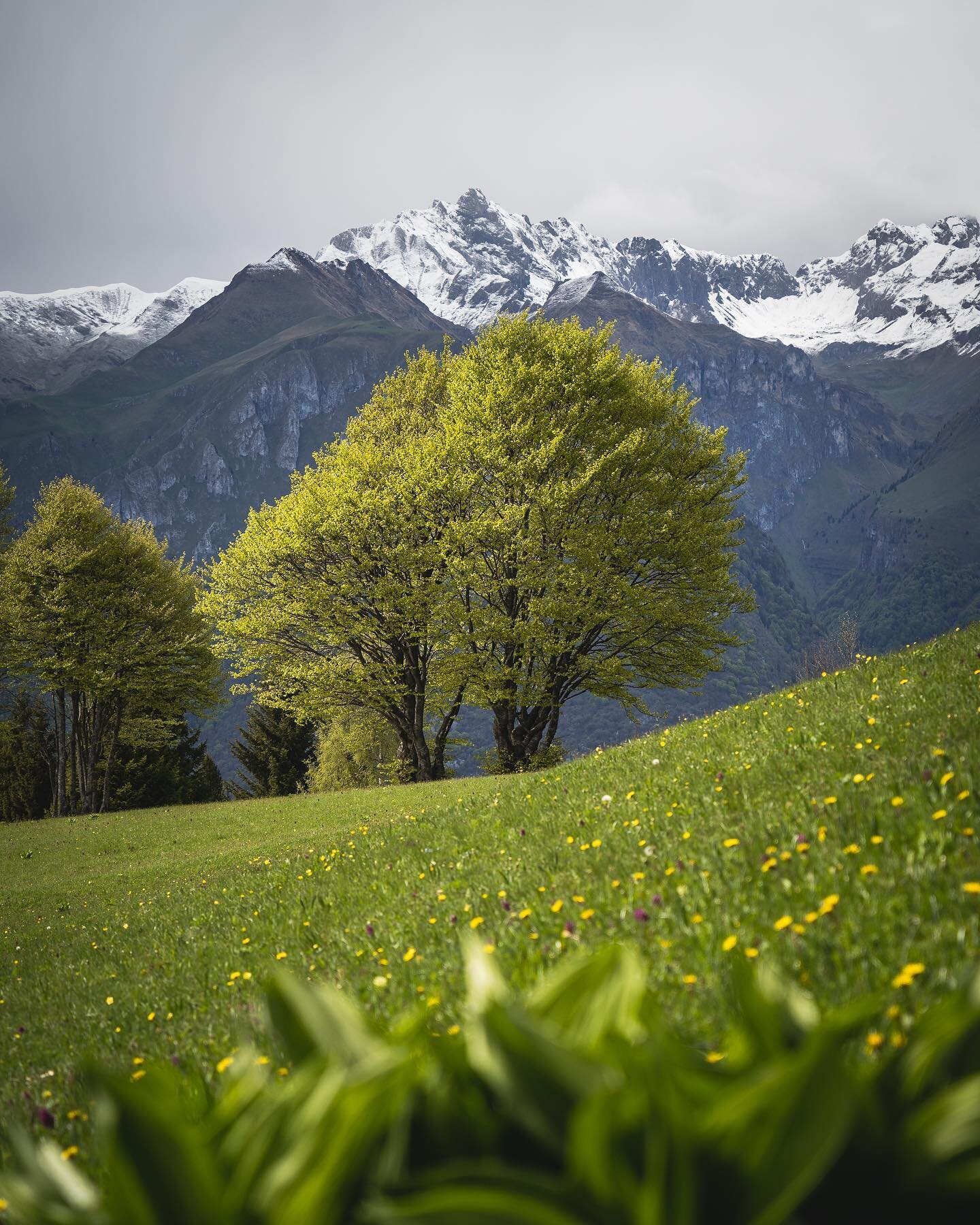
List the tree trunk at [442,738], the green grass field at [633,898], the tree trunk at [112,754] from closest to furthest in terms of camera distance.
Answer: the green grass field at [633,898], the tree trunk at [442,738], the tree trunk at [112,754]

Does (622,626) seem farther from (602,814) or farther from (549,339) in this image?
(602,814)

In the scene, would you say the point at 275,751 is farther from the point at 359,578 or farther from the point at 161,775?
the point at 359,578

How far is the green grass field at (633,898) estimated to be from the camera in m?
3.82

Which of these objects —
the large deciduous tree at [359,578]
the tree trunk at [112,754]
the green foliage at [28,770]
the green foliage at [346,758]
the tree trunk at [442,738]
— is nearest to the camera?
the large deciduous tree at [359,578]

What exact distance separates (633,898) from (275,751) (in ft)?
183

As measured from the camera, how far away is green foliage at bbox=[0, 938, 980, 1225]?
1249 millimetres

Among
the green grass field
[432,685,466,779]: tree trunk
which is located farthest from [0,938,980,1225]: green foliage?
[432,685,466,779]: tree trunk

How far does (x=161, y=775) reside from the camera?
56281 millimetres

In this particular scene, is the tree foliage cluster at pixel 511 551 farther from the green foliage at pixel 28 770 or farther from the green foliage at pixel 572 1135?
the green foliage at pixel 28 770

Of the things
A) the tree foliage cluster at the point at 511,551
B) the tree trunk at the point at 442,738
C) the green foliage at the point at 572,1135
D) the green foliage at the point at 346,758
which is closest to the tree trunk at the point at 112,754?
the green foliage at the point at 346,758

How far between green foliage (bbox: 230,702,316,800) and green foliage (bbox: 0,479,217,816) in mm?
13630

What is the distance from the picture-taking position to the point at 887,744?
6.66 m

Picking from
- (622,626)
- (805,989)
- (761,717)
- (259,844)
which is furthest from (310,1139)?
(622,626)

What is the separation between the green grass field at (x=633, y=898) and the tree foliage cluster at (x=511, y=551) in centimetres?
1315
